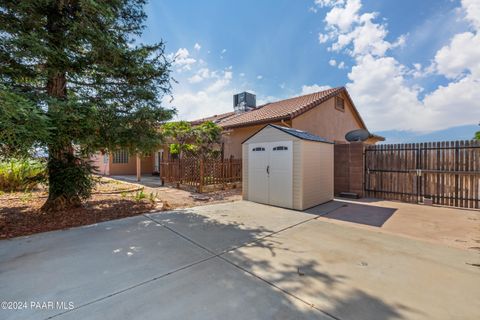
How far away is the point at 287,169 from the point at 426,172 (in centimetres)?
479

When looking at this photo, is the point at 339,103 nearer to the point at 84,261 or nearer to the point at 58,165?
the point at 58,165

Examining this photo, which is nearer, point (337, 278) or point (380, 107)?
point (337, 278)

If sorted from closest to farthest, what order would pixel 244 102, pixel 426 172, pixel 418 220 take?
1. pixel 418 220
2. pixel 426 172
3. pixel 244 102

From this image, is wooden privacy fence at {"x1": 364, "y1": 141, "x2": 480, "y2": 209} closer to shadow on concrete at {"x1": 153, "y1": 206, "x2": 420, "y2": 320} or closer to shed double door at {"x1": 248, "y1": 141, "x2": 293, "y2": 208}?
shed double door at {"x1": 248, "y1": 141, "x2": 293, "y2": 208}

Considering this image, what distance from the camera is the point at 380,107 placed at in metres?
12.2

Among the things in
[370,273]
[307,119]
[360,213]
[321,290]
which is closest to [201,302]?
[321,290]

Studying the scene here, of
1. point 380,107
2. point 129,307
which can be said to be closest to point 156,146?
point 129,307

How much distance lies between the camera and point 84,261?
298 cm

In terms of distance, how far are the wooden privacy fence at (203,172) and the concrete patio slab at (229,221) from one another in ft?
9.82

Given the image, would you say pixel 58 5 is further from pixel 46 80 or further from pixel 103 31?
pixel 46 80

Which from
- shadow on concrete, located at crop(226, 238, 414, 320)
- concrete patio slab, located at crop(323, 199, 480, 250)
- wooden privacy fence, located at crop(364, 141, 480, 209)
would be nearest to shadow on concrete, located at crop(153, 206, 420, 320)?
shadow on concrete, located at crop(226, 238, 414, 320)

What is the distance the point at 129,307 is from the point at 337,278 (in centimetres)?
233

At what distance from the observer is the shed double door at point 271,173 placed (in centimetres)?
628

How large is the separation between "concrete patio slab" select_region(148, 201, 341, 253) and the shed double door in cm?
37
